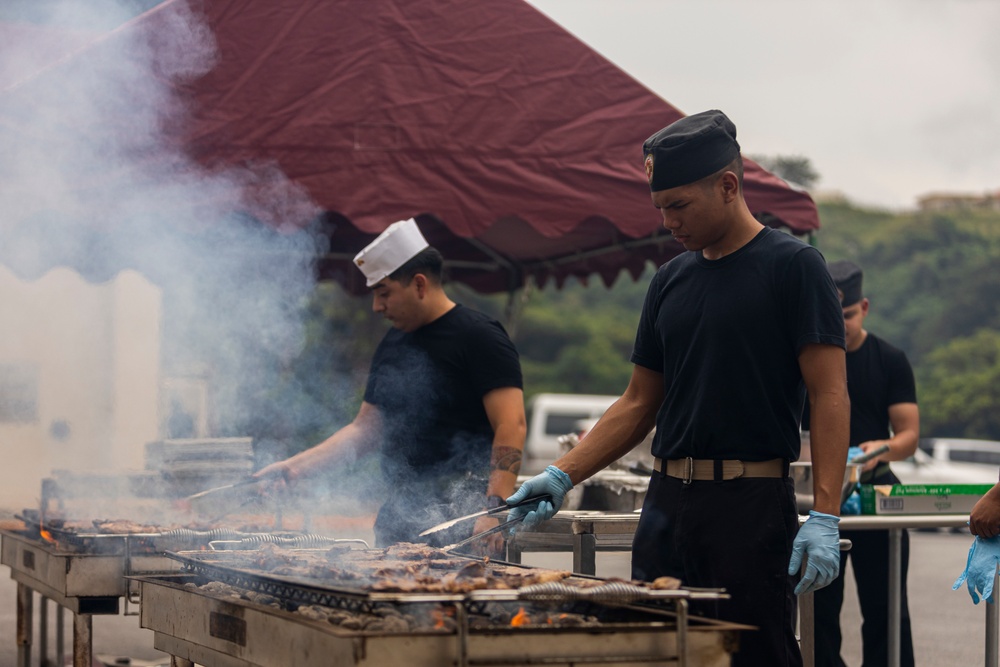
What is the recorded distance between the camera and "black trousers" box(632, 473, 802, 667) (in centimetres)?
278

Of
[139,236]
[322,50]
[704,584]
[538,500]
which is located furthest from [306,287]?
[704,584]

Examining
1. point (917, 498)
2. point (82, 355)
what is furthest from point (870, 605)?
point (82, 355)

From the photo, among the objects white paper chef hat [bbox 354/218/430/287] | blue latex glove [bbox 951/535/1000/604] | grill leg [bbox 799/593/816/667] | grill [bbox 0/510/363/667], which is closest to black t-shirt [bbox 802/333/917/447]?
grill leg [bbox 799/593/816/667]

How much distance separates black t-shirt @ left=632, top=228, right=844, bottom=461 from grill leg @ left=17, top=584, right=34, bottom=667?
146 inches

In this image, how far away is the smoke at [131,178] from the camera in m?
4.98

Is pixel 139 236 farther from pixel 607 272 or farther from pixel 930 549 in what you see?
pixel 930 549

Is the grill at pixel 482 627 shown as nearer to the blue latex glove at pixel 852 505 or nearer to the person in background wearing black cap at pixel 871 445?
the blue latex glove at pixel 852 505

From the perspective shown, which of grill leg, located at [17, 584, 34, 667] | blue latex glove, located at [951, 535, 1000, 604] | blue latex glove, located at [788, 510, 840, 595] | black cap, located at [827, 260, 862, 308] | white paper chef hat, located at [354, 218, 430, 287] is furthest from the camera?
grill leg, located at [17, 584, 34, 667]

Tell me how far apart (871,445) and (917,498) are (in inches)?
13.9

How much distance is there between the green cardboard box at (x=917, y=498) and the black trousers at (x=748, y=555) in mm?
1910

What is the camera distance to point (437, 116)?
557 cm

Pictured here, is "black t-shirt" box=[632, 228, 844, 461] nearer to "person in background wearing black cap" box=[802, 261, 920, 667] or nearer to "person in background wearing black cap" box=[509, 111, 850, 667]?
"person in background wearing black cap" box=[509, 111, 850, 667]

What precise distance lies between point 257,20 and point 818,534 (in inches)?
151

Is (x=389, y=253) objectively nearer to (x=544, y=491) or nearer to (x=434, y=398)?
(x=434, y=398)
